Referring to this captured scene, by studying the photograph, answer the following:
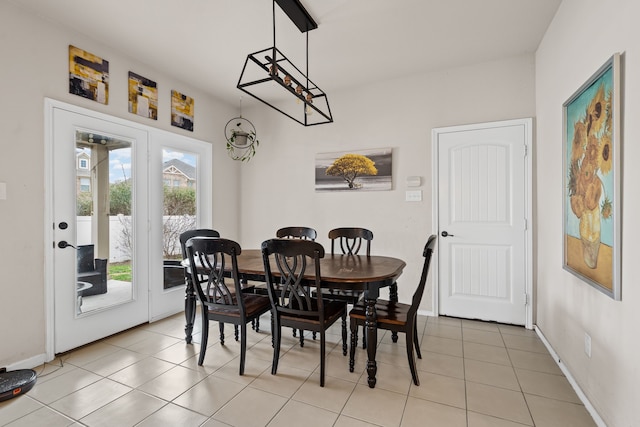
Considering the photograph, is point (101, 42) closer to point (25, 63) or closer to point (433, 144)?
point (25, 63)

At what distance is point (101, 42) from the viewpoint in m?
2.83

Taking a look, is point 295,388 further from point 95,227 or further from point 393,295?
point 95,227

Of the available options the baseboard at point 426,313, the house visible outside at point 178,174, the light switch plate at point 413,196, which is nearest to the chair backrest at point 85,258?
the house visible outside at point 178,174

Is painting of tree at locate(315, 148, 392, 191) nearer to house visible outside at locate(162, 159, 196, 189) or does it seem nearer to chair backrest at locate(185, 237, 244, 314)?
house visible outside at locate(162, 159, 196, 189)

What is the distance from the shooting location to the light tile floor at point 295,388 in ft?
5.86

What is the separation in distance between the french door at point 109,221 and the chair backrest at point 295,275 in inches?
69.9

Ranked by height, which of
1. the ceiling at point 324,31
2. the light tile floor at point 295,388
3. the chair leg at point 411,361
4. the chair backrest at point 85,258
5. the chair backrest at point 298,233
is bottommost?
the light tile floor at point 295,388

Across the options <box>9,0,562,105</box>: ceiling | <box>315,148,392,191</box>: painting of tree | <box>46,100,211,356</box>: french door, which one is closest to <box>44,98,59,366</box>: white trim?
<box>46,100,211,356</box>: french door

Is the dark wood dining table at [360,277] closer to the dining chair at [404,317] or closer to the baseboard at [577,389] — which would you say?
the dining chair at [404,317]

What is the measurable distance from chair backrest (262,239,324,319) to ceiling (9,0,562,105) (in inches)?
70.6

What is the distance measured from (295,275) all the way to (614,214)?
181cm

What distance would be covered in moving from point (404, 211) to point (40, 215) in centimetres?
338

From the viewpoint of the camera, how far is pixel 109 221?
2967mm

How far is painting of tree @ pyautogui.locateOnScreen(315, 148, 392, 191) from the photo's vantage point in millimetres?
3670
